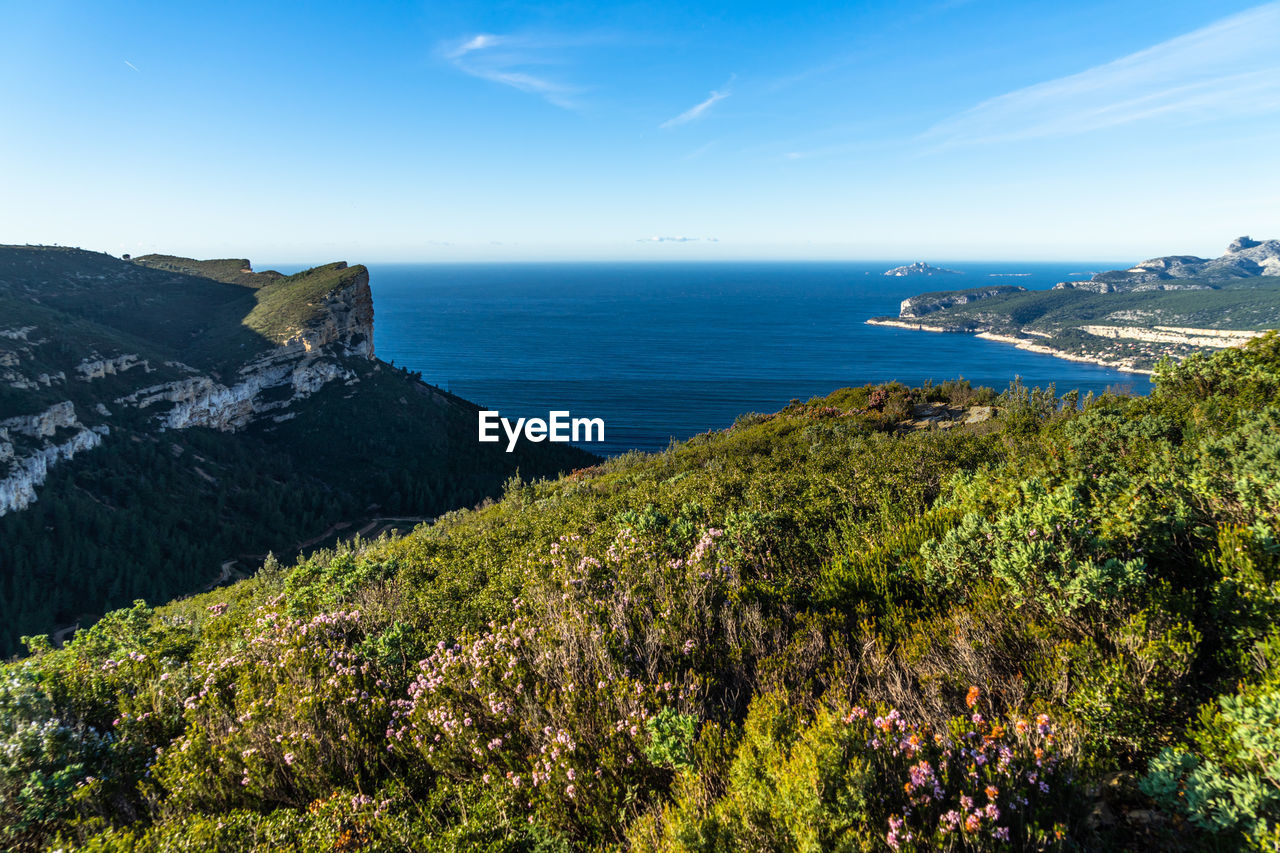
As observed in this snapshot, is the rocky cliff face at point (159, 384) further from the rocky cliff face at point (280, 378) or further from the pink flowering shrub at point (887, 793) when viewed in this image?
the pink flowering shrub at point (887, 793)

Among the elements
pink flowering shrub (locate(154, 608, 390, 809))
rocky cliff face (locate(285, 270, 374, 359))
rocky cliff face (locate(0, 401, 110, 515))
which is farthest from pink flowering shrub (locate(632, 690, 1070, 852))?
rocky cliff face (locate(285, 270, 374, 359))

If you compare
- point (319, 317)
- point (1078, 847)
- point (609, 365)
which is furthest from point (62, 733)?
point (609, 365)

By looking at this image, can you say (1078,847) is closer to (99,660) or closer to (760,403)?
(99,660)

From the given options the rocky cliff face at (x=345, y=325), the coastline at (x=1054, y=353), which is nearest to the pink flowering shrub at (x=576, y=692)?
the rocky cliff face at (x=345, y=325)

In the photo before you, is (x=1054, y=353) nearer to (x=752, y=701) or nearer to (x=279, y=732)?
(x=752, y=701)

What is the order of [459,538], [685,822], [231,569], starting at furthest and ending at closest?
[231,569], [459,538], [685,822]

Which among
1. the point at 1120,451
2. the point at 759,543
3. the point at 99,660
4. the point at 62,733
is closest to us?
the point at 62,733

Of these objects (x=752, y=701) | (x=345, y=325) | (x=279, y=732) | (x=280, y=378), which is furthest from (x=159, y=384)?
(x=752, y=701)
